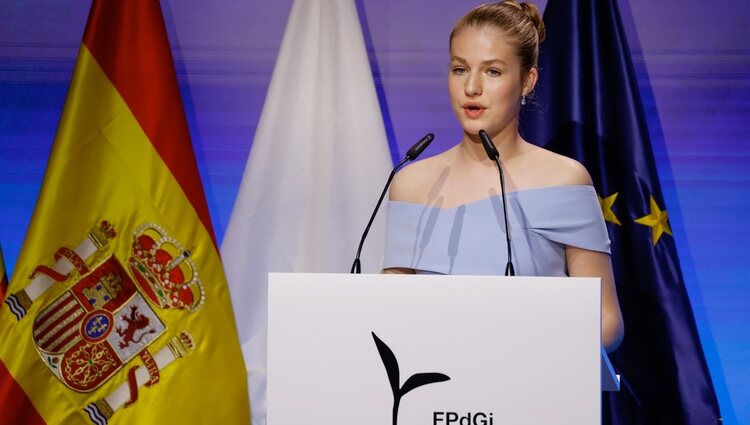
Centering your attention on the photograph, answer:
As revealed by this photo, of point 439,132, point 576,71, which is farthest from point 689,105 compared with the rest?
point 439,132

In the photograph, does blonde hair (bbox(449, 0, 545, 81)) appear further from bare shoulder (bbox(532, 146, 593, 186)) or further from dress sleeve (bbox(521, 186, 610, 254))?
dress sleeve (bbox(521, 186, 610, 254))

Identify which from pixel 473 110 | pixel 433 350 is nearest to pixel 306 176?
pixel 473 110

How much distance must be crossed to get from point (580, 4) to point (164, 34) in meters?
1.31

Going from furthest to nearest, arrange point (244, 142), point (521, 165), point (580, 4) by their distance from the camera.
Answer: point (244, 142) → point (580, 4) → point (521, 165)

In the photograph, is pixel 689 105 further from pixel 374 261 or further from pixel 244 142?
pixel 244 142

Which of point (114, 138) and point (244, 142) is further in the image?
point (244, 142)

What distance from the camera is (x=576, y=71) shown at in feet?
9.46

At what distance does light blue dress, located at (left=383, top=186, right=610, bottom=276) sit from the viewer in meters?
2.08

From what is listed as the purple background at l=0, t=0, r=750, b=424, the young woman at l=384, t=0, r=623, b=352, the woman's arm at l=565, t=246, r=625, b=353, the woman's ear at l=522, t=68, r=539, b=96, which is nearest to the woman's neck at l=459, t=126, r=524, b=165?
the young woman at l=384, t=0, r=623, b=352

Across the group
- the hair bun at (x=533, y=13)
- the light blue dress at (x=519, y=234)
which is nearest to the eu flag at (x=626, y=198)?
the hair bun at (x=533, y=13)

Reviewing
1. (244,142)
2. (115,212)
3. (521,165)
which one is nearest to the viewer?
(521,165)

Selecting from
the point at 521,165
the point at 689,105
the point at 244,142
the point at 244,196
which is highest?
the point at 689,105

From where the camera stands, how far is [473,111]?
2.15 metres

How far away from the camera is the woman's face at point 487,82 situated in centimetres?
214
